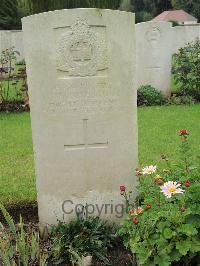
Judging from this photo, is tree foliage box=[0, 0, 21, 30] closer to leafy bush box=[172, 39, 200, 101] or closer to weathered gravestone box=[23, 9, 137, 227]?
leafy bush box=[172, 39, 200, 101]

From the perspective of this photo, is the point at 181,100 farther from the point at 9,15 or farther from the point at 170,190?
the point at 9,15

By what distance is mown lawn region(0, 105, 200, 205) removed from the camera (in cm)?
488

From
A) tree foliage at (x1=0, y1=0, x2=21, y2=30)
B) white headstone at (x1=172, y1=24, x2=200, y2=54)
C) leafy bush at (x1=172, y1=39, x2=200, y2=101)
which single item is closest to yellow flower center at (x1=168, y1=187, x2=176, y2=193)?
leafy bush at (x1=172, y1=39, x2=200, y2=101)

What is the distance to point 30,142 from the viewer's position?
6.76m

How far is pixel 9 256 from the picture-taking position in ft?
10.1

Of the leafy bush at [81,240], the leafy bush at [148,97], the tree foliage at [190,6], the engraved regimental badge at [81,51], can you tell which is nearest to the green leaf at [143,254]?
the leafy bush at [81,240]

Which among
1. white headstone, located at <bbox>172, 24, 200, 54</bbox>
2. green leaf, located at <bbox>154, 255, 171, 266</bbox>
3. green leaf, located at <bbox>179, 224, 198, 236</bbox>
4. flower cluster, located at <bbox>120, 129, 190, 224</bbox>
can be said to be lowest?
green leaf, located at <bbox>154, 255, 171, 266</bbox>

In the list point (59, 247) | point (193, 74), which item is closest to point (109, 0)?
point (193, 74)

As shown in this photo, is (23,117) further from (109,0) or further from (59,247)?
(59,247)

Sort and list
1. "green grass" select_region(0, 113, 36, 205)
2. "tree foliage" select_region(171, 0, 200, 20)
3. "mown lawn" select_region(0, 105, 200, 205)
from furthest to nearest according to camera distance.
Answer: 1. "tree foliage" select_region(171, 0, 200, 20)
2. "mown lawn" select_region(0, 105, 200, 205)
3. "green grass" select_region(0, 113, 36, 205)

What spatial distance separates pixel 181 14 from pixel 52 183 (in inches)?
1877

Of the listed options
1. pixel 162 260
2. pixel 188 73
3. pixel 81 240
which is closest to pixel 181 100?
pixel 188 73

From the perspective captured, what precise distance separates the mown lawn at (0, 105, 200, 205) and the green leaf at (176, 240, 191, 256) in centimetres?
212

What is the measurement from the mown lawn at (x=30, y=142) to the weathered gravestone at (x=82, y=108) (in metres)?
1.07
